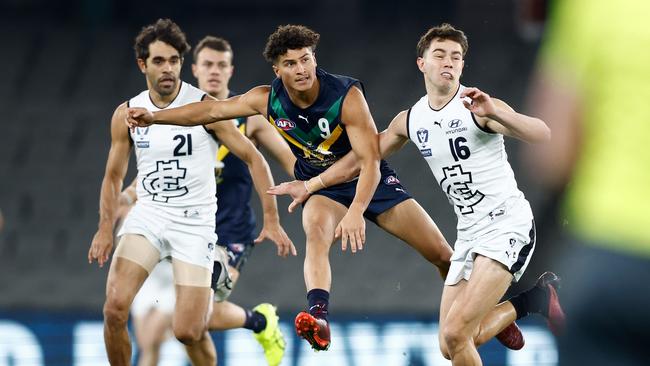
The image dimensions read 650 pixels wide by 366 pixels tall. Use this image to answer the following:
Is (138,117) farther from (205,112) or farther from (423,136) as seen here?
(423,136)

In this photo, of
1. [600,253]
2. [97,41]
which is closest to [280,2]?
[97,41]

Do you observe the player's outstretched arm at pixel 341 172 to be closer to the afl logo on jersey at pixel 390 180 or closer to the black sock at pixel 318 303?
the afl logo on jersey at pixel 390 180

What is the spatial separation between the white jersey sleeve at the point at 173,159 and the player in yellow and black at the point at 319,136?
1.08 feet

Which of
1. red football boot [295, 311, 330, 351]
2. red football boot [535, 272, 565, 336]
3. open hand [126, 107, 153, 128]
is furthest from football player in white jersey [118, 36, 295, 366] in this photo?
red football boot [535, 272, 565, 336]

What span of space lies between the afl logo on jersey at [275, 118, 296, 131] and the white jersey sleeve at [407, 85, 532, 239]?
78 cm

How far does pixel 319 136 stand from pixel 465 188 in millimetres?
948

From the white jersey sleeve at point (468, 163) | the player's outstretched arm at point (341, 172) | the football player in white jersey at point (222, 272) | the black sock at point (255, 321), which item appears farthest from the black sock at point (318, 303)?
the black sock at point (255, 321)

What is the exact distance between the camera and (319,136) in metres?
6.97

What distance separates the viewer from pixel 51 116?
15.2 metres

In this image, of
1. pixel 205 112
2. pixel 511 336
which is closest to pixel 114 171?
pixel 205 112

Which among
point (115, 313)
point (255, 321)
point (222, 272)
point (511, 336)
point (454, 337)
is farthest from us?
point (255, 321)

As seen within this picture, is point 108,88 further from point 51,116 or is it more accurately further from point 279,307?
point 279,307

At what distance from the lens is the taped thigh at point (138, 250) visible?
23.7 ft

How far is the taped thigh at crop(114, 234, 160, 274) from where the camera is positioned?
23.7 ft
